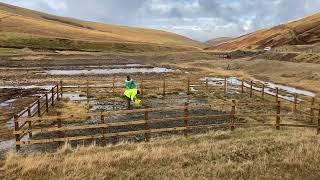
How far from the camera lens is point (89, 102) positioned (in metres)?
30.9

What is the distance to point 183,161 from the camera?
511 inches

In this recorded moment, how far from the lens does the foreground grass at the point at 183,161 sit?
39.1 feet

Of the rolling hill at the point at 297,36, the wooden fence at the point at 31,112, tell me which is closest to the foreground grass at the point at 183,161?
the wooden fence at the point at 31,112

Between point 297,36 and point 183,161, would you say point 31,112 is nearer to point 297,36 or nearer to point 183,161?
point 183,161

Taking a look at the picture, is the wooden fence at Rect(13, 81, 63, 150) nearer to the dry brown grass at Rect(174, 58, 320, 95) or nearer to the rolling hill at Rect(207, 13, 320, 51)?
the dry brown grass at Rect(174, 58, 320, 95)

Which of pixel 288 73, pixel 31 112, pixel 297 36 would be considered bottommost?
pixel 31 112

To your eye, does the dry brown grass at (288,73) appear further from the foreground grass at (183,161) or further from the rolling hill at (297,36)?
the rolling hill at (297,36)

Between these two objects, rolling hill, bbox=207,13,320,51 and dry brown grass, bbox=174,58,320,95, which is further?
rolling hill, bbox=207,13,320,51

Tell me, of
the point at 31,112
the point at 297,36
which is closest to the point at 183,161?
the point at 31,112

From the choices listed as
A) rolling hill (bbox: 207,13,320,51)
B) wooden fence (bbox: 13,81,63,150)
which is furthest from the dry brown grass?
rolling hill (bbox: 207,13,320,51)

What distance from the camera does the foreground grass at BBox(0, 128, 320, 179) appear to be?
1191 centimetres

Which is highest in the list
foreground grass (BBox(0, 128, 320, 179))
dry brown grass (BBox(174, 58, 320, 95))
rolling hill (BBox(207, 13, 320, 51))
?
rolling hill (BBox(207, 13, 320, 51))

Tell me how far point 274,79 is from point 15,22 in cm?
13269

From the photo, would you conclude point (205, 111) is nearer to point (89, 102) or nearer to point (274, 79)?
point (89, 102)
